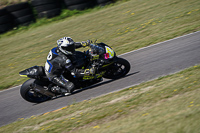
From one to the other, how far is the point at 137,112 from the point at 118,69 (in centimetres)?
256

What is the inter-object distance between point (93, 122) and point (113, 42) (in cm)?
696

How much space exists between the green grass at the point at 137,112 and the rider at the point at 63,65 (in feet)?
2.70

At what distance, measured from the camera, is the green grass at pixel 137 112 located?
3.81m

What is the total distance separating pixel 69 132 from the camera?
14.9 feet

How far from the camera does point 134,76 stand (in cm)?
697

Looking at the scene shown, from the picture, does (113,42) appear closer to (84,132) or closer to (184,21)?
(184,21)

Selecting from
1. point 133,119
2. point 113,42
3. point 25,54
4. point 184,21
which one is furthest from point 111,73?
point 25,54

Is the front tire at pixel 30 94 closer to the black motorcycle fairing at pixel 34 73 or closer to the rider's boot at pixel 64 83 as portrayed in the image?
the black motorcycle fairing at pixel 34 73

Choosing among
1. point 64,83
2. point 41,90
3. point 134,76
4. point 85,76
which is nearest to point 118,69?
point 134,76

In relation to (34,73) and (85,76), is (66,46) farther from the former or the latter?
(34,73)

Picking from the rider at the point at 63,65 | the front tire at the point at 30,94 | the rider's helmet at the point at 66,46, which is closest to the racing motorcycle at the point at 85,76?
the front tire at the point at 30,94

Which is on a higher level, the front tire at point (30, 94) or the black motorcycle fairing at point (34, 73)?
the black motorcycle fairing at point (34, 73)

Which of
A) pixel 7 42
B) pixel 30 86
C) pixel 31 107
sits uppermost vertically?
pixel 7 42

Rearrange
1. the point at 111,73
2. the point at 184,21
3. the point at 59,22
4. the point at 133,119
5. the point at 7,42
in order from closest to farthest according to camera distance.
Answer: the point at 133,119
the point at 111,73
the point at 184,21
the point at 7,42
the point at 59,22
